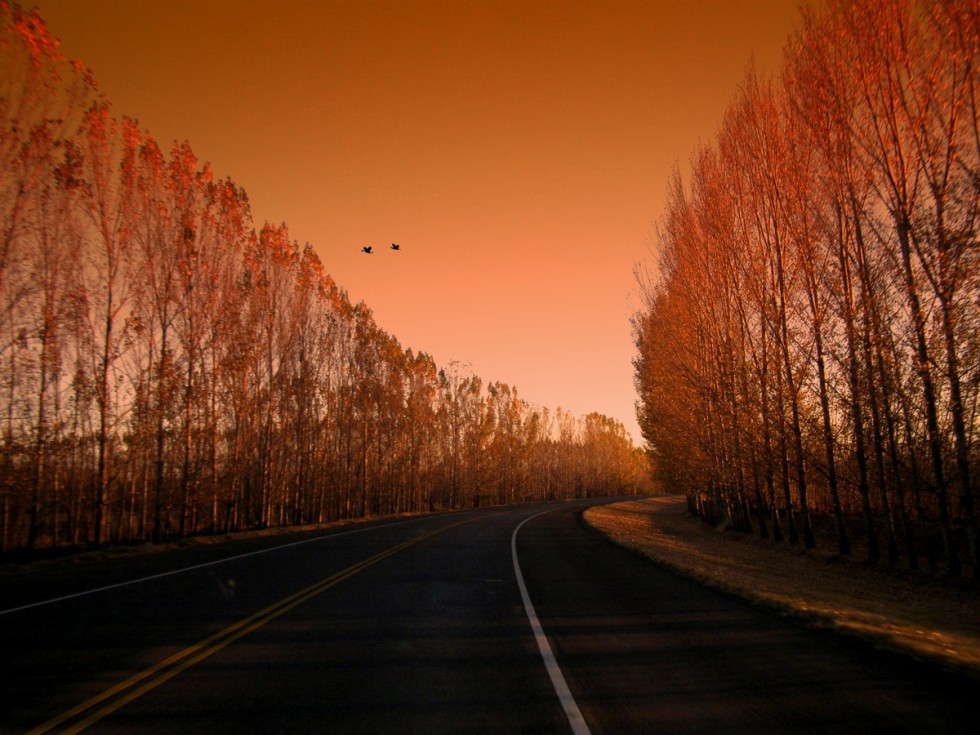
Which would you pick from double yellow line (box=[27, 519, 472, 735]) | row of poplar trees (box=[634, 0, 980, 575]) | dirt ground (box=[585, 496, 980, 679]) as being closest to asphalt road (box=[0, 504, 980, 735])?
double yellow line (box=[27, 519, 472, 735])

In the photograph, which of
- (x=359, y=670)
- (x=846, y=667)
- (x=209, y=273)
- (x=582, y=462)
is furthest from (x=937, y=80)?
(x=582, y=462)

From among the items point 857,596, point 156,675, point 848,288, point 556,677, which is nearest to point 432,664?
point 556,677

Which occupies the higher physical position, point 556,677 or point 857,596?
point 556,677

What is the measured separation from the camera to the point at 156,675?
5156 mm

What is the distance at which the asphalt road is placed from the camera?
423 cm

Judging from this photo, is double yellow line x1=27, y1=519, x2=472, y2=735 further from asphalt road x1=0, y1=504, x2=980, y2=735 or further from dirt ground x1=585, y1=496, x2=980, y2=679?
dirt ground x1=585, y1=496, x2=980, y2=679

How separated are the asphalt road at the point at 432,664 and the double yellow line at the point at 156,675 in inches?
0.9

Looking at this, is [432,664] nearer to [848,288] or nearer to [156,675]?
[156,675]

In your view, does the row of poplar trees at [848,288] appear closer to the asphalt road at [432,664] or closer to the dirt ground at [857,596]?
the dirt ground at [857,596]

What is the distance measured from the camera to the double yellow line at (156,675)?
4.13m

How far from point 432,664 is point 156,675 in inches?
96.4

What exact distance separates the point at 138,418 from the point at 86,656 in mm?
17375

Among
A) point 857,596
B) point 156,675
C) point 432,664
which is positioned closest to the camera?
point 156,675

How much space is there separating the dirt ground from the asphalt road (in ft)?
1.67
